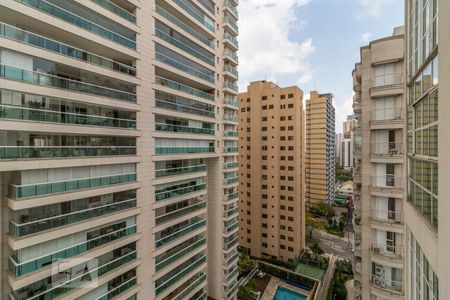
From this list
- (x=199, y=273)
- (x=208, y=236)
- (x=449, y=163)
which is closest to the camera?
(x=449, y=163)

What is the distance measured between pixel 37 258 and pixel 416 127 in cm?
1738

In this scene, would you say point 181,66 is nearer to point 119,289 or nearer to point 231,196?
point 231,196

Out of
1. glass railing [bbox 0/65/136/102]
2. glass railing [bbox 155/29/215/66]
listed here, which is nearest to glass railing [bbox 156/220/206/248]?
glass railing [bbox 0/65/136/102]

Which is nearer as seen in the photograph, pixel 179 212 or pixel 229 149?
pixel 179 212

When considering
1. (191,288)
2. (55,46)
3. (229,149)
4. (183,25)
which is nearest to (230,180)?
(229,149)

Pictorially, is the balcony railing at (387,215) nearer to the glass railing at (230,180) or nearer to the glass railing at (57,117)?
the glass railing at (230,180)

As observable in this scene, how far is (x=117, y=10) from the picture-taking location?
13.3m

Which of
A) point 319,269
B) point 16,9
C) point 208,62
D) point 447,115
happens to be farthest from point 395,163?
point 319,269

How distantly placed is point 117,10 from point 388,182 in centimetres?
2028

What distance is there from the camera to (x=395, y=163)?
1306cm

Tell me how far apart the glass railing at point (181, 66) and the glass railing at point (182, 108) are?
3137 millimetres

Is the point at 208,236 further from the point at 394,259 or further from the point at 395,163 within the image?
the point at 395,163

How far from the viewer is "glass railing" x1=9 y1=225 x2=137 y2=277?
966 centimetres

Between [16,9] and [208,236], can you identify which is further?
[208,236]
